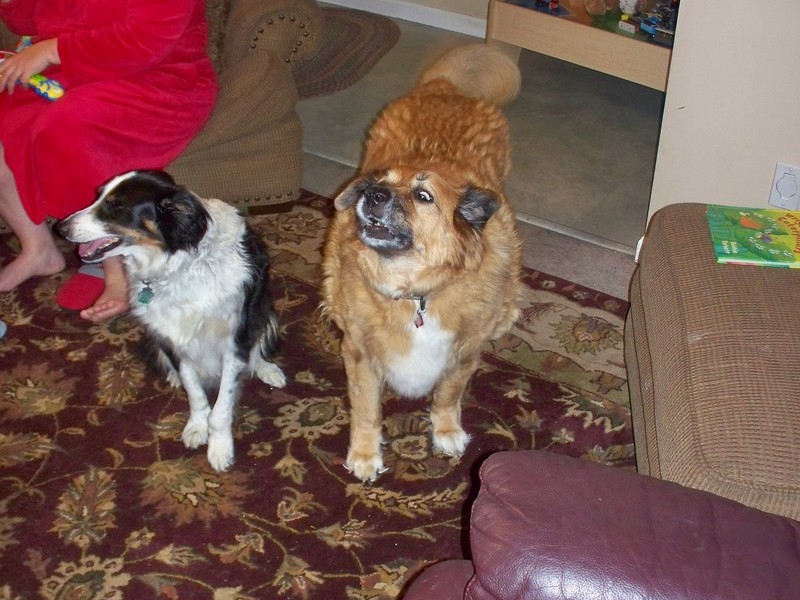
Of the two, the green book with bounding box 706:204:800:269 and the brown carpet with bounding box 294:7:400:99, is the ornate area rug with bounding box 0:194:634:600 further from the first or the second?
the brown carpet with bounding box 294:7:400:99

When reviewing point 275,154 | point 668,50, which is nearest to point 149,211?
point 275,154

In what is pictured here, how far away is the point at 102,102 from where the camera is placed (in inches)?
92.0

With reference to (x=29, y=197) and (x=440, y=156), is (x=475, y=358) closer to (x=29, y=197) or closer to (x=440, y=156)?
(x=440, y=156)

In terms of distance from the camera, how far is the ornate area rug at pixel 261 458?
6.02ft

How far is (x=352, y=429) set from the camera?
2084 millimetres

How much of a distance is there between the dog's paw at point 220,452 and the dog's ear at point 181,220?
52cm

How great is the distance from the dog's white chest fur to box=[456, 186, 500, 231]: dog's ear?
270mm

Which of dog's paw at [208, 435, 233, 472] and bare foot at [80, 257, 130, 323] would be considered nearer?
dog's paw at [208, 435, 233, 472]

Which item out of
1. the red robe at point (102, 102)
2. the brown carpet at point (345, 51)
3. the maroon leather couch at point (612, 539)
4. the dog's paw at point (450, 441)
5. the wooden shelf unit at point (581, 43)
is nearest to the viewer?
the maroon leather couch at point (612, 539)

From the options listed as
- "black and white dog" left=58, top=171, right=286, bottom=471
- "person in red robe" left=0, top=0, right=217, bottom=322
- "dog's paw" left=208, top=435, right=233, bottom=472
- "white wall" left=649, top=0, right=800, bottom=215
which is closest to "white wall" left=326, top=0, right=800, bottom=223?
"white wall" left=649, top=0, right=800, bottom=215

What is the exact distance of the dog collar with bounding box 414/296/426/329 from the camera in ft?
5.97

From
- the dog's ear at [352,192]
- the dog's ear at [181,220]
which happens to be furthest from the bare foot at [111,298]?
the dog's ear at [352,192]

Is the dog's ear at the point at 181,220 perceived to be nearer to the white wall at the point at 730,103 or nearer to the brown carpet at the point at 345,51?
the white wall at the point at 730,103

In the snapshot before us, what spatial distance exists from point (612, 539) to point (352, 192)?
39.6 inches
